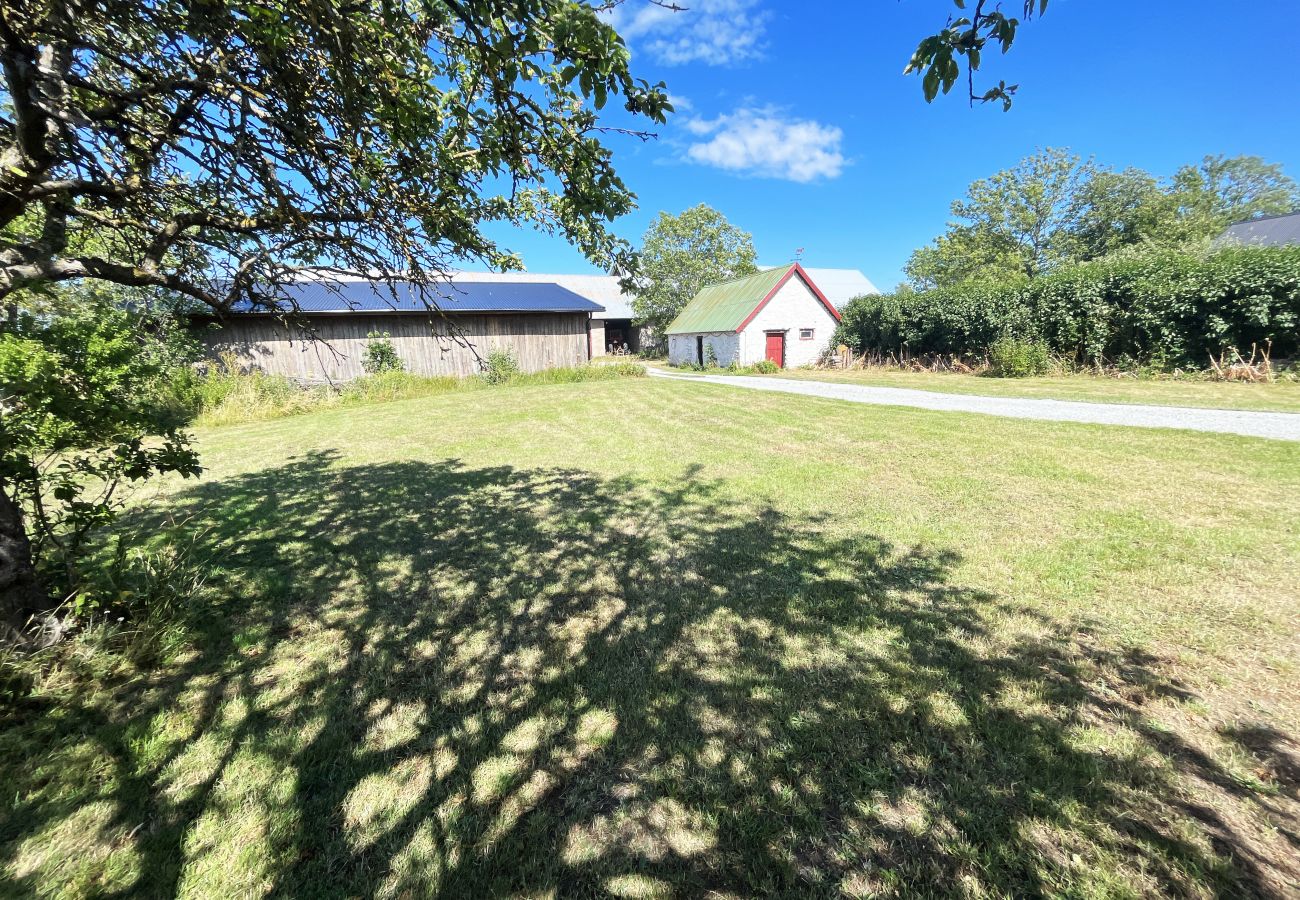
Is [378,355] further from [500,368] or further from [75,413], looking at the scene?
[75,413]

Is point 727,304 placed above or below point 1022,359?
above

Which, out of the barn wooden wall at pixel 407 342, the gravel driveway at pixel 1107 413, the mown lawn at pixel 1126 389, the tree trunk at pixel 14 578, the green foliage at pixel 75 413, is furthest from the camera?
the barn wooden wall at pixel 407 342

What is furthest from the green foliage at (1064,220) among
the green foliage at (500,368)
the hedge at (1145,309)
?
the green foliage at (500,368)

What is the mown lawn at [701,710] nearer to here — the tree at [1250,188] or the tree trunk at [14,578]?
the tree trunk at [14,578]

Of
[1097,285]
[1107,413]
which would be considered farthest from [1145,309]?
[1107,413]

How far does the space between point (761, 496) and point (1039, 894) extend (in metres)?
4.41

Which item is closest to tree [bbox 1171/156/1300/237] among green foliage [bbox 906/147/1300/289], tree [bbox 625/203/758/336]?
green foliage [bbox 906/147/1300/289]

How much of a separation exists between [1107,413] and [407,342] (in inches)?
850

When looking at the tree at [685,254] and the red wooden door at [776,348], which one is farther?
the tree at [685,254]

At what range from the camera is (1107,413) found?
33.4ft

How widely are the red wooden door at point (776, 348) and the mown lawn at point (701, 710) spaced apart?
2260 cm

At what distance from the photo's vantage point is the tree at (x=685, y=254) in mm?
40656

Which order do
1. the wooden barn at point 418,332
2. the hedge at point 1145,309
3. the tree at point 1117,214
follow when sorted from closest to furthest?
the hedge at point 1145,309
the wooden barn at point 418,332
the tree at point 1117,214

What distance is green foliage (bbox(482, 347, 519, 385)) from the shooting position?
19703 millimetres
